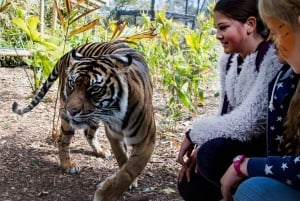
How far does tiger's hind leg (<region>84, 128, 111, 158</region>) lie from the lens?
3.08 metres

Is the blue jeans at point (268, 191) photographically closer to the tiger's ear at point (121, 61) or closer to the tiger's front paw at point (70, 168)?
the tiger's ear at point (121, 61)

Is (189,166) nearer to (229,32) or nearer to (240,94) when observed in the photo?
(240,94)

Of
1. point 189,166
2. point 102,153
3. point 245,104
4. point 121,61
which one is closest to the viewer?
point 245,104

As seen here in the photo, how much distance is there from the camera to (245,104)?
66.7 inches

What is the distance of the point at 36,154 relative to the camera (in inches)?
119

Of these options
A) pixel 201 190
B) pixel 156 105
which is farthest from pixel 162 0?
pixel 201 190

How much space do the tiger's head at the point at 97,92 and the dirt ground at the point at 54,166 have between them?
1.41 feet

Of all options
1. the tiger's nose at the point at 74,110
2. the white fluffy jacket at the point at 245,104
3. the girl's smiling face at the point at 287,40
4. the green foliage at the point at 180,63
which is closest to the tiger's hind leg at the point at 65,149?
the tiger's nose at the point at 74,110

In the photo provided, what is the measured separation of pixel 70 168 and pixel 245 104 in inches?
56.1

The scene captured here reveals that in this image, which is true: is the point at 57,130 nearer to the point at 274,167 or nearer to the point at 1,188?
the point at 1,188

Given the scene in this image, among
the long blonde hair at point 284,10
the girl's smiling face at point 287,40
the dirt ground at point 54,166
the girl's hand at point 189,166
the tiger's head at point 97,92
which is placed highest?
the long blonde hair at point 284,10

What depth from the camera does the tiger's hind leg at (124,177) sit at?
2340 millimetres

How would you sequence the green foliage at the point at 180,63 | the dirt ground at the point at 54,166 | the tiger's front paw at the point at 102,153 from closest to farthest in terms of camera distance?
the dirt ground at the point at 54,166, the tiger's front paw at the point at 102,153, the green foliage at the point at 180,63

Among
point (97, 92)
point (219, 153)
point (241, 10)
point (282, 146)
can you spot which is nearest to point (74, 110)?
Answer: point (97, 92)
